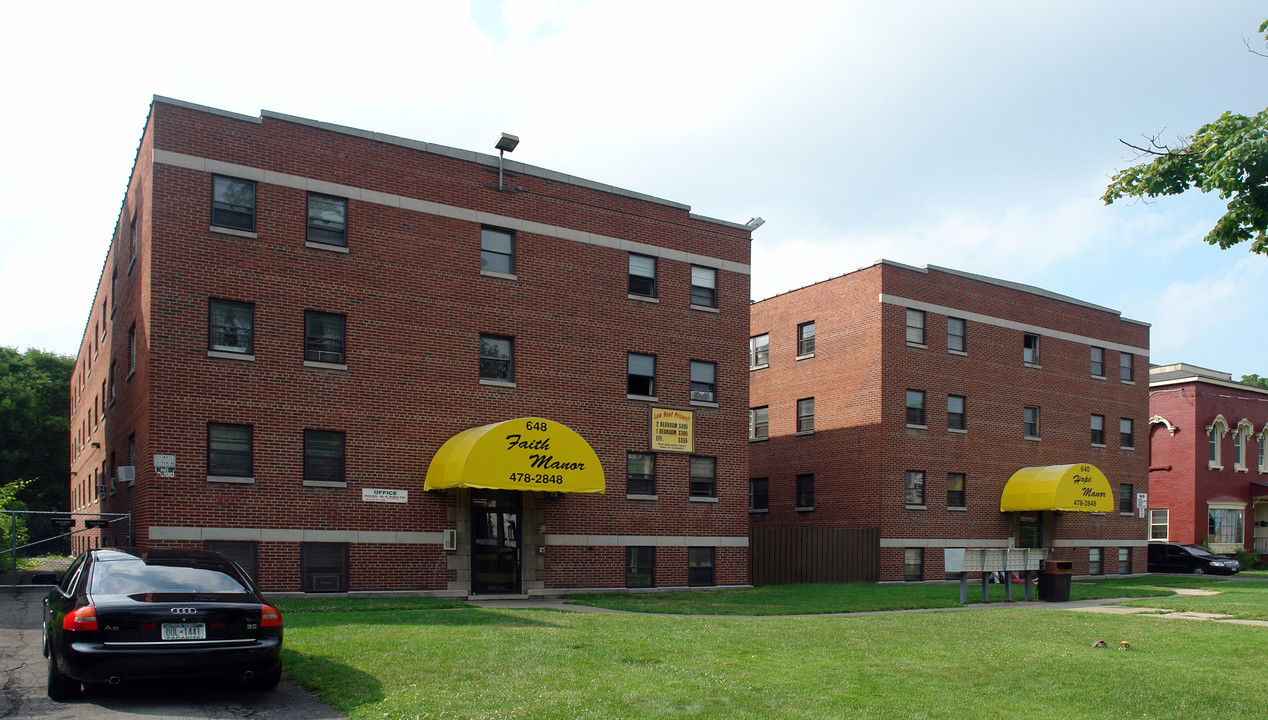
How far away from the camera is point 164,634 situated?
345 inches

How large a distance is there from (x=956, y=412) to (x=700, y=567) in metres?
12.5

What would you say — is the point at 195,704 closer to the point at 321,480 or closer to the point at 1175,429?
the point at 321,480

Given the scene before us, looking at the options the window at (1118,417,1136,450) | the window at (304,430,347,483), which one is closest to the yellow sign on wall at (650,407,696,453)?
the window at (304,430,347,483)

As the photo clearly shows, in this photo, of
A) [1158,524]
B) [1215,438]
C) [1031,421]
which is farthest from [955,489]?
[1215,438]

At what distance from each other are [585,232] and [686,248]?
10.5 feet

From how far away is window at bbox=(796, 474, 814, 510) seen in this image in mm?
34094

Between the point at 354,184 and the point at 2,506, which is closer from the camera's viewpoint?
the point at 354,184

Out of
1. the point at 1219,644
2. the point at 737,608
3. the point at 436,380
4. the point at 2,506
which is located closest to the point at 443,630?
the point at 737,608

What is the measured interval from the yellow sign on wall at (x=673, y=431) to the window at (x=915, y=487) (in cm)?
971

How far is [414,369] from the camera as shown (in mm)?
22453

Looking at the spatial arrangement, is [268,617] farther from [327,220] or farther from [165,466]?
[327,220]

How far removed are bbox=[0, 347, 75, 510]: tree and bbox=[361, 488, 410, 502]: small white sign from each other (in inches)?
1790

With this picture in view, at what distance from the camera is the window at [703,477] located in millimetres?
26500

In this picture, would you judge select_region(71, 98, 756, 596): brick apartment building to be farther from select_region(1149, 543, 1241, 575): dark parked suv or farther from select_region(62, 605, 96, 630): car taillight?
select_region(1149, 543, 1241, 575): dark parked suv
